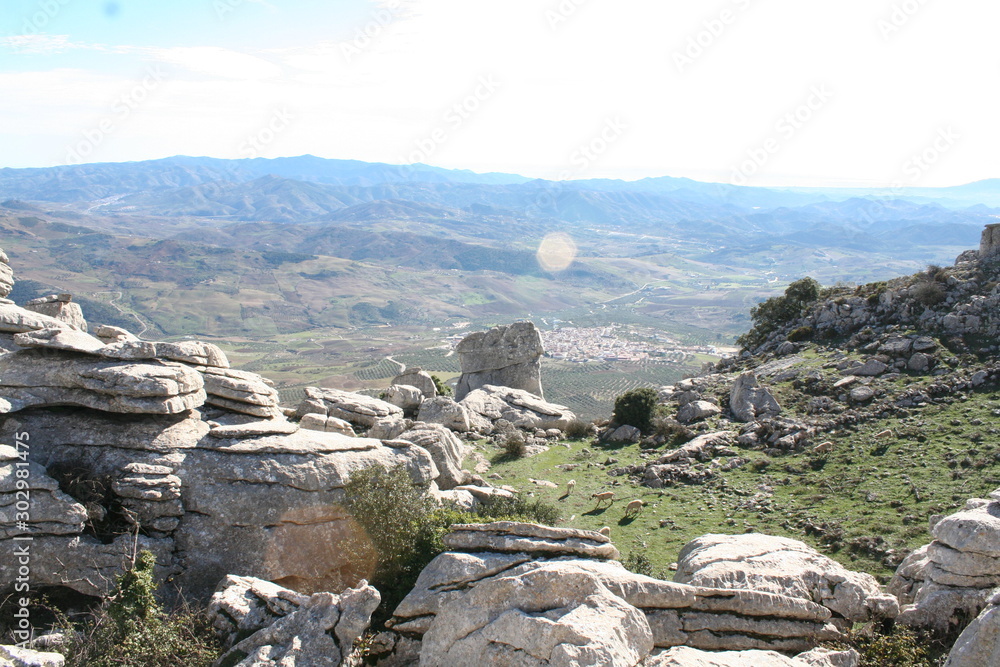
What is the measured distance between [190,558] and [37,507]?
411 centimetres

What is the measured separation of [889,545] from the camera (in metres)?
18.6

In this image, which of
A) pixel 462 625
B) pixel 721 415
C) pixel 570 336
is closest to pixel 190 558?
pixel 462 625

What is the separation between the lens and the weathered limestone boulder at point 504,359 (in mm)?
54719

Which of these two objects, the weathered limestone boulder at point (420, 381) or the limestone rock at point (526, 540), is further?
the weathered limestone boulder at point (420, 381)

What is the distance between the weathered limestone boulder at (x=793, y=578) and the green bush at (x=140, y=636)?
11.6 metres

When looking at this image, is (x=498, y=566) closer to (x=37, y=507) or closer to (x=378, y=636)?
(x=378, y=636)

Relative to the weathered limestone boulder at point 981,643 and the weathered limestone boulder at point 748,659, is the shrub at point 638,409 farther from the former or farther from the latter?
the weathered limestone boulder at point 981,643

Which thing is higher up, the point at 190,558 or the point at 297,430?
the point at 297,430

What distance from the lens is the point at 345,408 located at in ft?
111

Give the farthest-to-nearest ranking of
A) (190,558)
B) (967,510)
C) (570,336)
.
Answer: (570,336), (190,558), (967,510)

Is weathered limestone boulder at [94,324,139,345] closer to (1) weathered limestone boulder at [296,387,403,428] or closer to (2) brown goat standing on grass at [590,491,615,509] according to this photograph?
(1) weathered limestone boulder at [296,387,403,428]

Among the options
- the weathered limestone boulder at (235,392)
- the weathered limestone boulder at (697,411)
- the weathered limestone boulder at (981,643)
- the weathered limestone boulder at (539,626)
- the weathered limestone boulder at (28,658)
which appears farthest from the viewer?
the weathered limestone boulder at (697,411)

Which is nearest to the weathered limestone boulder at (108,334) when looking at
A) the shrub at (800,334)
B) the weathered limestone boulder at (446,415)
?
the weathered limestone boulder at (446,415)

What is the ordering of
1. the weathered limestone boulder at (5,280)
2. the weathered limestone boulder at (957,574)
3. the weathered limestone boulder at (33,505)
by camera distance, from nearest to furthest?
the weathered limestone boulder at (957,574) → the weathered limestone boulder at (33,505) → the weathered limestone boulder at (5,280)
